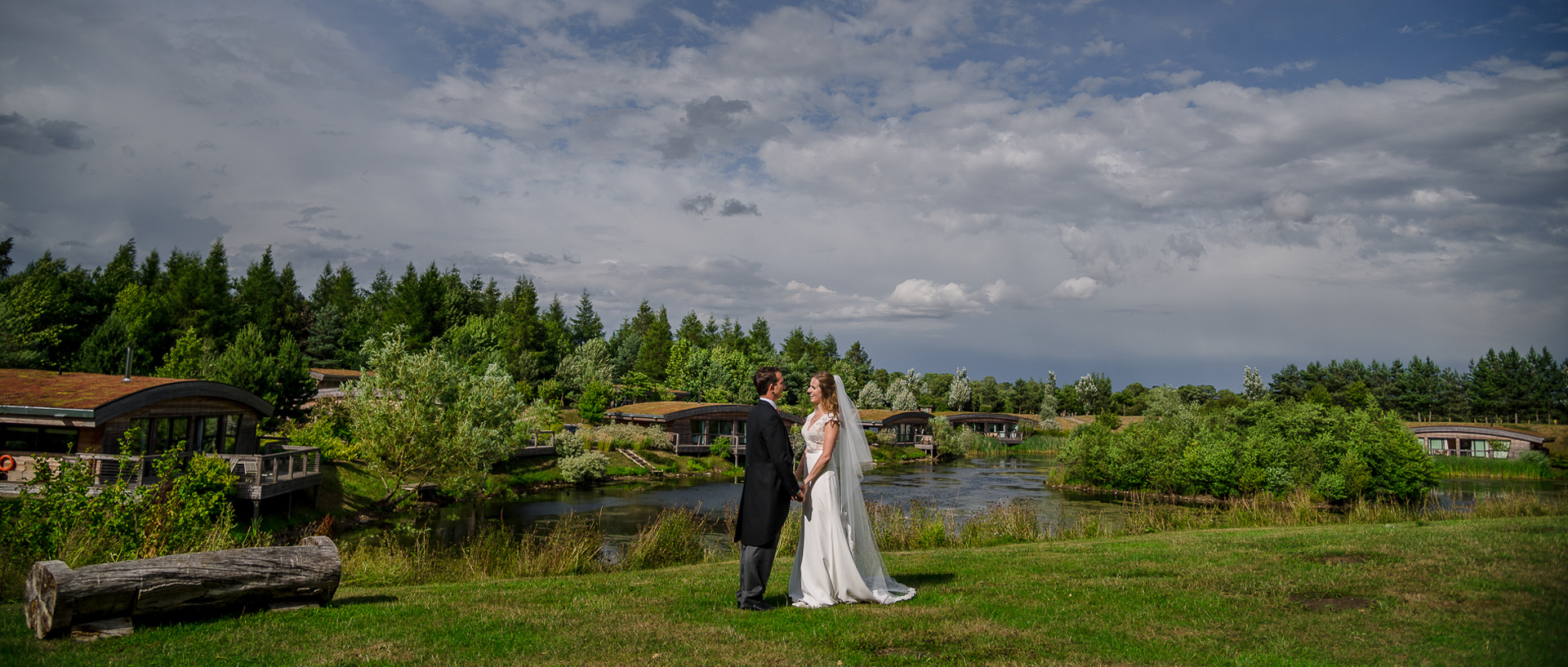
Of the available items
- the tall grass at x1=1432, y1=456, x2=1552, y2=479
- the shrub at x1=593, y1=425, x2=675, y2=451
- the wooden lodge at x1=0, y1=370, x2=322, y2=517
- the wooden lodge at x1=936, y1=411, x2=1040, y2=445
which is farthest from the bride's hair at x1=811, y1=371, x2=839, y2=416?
the wooden lodge at x1=936, y1=411, x2=1040, y2=445

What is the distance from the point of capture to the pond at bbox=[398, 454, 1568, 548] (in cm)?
2164

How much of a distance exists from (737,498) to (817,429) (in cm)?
2179

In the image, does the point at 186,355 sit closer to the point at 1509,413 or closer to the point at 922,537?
the point at 922,537

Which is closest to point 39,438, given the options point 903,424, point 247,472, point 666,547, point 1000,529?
point 247,472

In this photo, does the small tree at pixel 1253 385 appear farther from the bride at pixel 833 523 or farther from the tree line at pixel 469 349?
the bride at pixel 833 523

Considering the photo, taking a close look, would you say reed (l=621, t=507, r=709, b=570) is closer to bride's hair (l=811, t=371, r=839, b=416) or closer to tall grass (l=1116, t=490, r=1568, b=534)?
bride's hair (l=811, t=371, r=839, b=416)

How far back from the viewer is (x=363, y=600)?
745 cm

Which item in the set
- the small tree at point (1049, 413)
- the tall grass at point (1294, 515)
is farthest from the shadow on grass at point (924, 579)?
the small tree at point (1049, 413)

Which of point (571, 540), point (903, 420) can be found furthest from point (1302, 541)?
point (903, 420)

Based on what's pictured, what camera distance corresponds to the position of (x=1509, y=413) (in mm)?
5309

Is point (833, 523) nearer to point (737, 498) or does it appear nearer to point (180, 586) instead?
point (180, 586)

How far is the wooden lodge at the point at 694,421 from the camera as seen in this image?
42406mm

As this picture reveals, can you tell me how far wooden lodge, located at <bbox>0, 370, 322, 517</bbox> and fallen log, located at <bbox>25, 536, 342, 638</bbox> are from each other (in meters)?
10.7

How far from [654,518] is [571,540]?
10.5 metres
